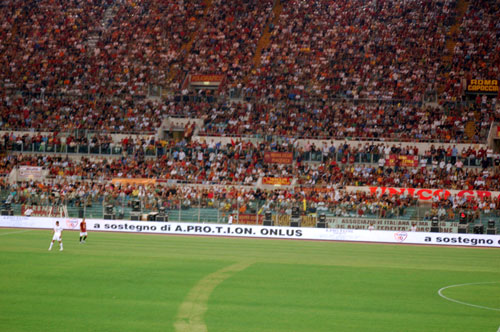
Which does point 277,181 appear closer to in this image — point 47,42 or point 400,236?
point 400,236

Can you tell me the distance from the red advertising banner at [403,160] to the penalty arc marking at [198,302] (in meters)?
22.7

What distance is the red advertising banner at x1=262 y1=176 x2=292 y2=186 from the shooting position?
43156 millimetres

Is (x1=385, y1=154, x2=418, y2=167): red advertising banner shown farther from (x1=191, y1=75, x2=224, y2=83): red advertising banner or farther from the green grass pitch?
(x1=191, y1=75, x2=224, y2=83): red advertising banner

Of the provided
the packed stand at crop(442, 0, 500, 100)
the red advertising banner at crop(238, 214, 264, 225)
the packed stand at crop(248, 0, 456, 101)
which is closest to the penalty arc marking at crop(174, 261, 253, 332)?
the red advertising banner at crop(238, 214, 264, 225)

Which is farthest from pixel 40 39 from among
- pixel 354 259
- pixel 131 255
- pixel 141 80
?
pixel 354 259

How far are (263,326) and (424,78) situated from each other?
38080mm

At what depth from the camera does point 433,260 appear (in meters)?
27.6

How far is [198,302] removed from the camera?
17.5 m

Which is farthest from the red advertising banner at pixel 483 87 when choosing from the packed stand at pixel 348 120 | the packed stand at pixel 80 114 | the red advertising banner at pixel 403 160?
the packed stand at pixel 80 114

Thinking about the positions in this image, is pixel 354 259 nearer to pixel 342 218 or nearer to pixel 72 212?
pixel 342 218

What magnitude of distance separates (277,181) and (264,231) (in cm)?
710

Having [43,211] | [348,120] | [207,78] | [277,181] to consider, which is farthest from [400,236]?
[207,78]

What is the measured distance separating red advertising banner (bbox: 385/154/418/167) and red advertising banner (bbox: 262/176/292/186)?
7.18 meters

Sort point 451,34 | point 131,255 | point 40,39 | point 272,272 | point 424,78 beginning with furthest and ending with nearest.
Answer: point 40,39
point 451,34
point 424,78
point 131,255
point 272,272
